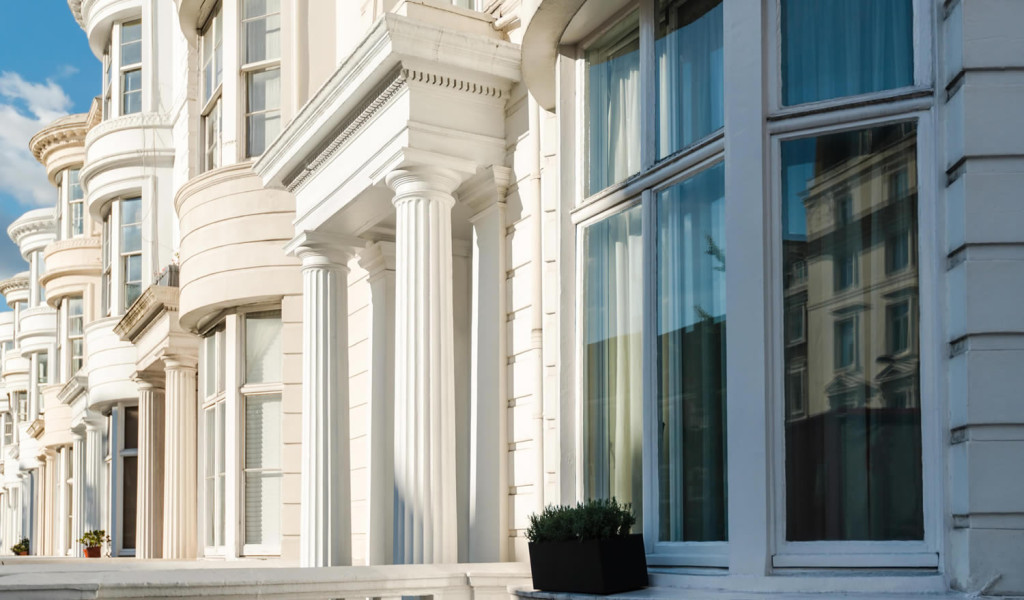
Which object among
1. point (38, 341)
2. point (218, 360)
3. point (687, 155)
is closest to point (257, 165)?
point (218, 360)

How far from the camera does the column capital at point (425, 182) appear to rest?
7.07 meters

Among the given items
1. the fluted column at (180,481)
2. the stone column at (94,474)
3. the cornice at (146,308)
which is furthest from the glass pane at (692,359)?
the stone column at (94,474)

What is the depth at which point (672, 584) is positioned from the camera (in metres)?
4.83

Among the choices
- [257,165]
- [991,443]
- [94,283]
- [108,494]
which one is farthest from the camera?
[94,283]

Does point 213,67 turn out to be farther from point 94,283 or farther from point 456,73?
point 94,283

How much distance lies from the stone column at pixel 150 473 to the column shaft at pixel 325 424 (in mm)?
7584

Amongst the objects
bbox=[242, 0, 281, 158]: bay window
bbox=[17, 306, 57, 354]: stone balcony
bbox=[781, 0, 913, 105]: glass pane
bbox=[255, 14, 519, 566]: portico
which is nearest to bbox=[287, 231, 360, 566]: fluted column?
bbox=[255, 14, 519, 566]: portico

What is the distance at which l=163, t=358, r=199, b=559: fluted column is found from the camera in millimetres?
13867

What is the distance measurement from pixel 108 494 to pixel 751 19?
62.6 feet

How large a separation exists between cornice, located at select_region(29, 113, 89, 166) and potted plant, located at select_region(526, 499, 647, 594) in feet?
82.6

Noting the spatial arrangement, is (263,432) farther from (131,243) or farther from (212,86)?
(131,243)

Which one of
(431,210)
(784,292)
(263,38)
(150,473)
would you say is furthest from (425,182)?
(150,473)

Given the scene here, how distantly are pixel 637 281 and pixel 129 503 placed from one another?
16.0m

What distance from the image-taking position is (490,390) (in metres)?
7.19
